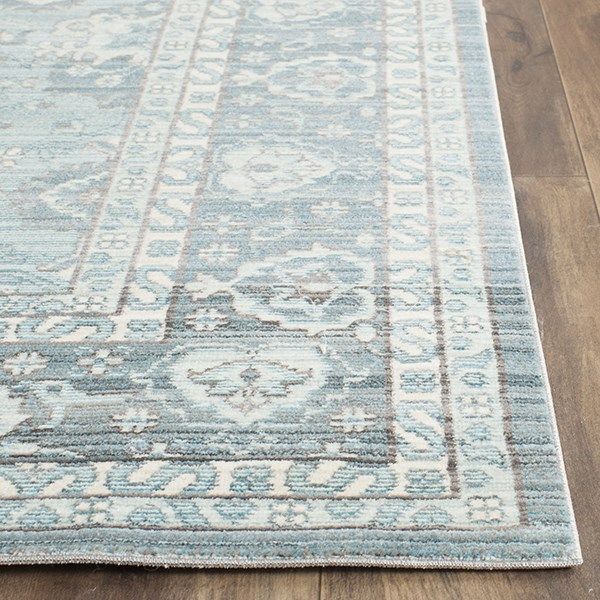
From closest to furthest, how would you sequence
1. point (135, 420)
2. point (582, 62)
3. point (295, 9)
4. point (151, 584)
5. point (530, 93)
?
point (151, 584) → point (135, 420) → point (530, 93) → point (582, 62) → point (295, 9)

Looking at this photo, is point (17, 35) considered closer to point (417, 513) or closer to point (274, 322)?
point (274, 322)

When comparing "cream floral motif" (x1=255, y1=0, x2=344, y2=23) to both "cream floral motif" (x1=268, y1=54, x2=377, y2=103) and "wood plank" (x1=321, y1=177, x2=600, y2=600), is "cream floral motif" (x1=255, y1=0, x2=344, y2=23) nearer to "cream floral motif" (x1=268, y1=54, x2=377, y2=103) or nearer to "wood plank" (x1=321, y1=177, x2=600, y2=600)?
"cream floral motif" (x1=268, y1=54, x2=377, y2=103)

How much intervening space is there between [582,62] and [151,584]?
1.54 meters

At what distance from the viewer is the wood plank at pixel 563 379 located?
1.09 m

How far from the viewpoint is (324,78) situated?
197 centimetres

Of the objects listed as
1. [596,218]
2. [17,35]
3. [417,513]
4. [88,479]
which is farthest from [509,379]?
[17,35]

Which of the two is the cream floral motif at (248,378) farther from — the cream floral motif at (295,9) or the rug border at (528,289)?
the cream floral motif at (295,9)

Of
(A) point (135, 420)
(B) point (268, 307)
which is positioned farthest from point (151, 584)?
(B) point (268, 307)

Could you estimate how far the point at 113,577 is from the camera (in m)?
1.11

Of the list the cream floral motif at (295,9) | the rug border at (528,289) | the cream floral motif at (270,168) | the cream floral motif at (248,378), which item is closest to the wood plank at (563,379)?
the rug border at (528,289)

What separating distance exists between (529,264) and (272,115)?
2.09 feet

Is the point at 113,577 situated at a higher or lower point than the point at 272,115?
lower

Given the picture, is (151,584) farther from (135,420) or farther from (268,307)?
(268,307)

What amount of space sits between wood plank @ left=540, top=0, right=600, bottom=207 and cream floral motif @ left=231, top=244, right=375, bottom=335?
507 mm
